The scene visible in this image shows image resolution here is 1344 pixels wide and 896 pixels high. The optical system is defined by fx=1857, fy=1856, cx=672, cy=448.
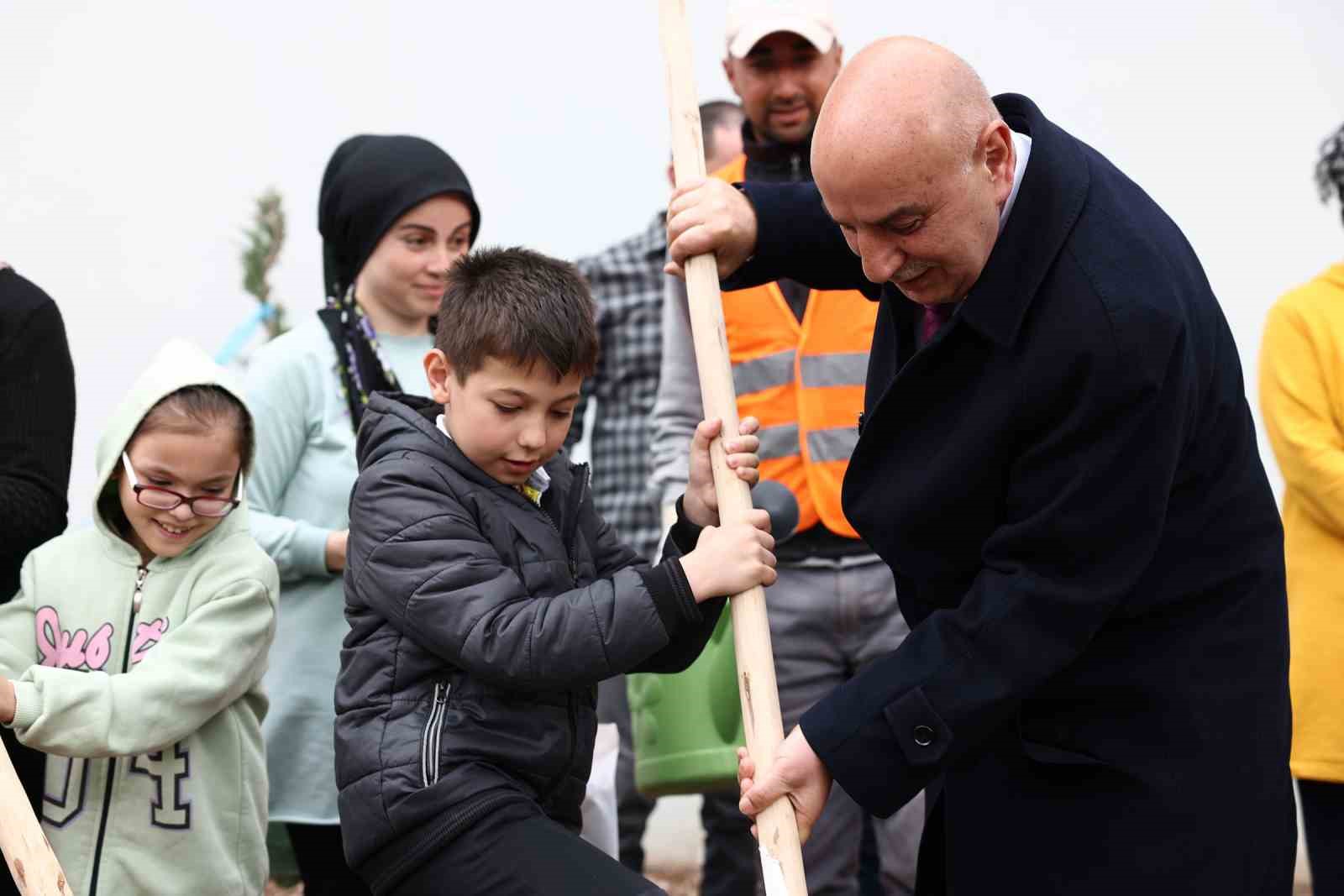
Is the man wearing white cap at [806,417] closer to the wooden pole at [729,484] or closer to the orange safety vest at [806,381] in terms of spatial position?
→ the orange safety vest at [806,381]

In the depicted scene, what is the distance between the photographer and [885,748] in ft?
8.04

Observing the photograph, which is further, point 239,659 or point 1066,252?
point 239,659

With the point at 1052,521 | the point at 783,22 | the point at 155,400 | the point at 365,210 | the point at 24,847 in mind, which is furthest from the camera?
the point at 783,22

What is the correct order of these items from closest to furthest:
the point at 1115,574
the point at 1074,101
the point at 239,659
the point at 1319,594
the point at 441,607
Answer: the point at 1115,574 → the point at 441,607 → the point at 239,659 → the point at 1319,594 → the point at 1074,101

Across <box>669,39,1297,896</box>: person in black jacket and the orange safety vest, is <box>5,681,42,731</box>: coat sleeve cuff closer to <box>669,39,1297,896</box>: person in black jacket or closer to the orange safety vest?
<box>669,39,1297,896</box>: person in black jacket

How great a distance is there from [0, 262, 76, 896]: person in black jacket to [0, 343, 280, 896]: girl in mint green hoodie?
0.20ft

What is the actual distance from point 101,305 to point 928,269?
417 cm

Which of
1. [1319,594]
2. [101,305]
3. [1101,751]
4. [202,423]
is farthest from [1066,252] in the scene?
[101,305]

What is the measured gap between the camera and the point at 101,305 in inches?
235

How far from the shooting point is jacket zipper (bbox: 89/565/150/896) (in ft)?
9.93

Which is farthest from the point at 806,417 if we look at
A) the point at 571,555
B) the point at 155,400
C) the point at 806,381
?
the point at 155,400

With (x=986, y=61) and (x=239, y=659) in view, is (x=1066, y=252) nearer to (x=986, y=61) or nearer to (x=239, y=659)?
(x=239, y=659)

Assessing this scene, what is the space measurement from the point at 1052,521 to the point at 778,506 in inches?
33.4

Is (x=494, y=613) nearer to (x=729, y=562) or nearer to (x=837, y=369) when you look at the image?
(x=729, y=562)
